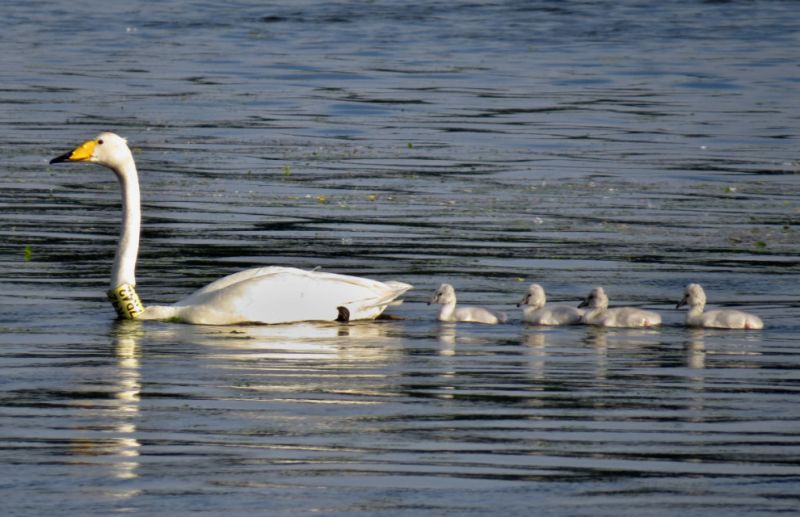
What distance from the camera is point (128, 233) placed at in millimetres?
14188

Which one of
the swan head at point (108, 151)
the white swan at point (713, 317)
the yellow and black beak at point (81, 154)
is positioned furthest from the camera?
Result: the swan head at point (108, 151)

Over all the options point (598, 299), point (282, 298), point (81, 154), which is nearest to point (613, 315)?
point (598, 299)

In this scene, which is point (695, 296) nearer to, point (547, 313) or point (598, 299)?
point (598, 299)

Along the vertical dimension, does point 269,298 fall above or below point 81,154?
below

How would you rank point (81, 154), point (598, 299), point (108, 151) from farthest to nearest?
point (108, 151)
point (81, 154)
point (598, 299)

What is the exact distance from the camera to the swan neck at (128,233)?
1388 cm

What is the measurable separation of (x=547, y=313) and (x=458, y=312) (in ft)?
2.02

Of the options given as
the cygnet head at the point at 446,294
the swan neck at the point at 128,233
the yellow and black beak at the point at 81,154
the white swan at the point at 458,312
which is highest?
the yellow and black beak at the point at 81,154

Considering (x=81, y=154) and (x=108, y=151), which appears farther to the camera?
(x=108, y=151)

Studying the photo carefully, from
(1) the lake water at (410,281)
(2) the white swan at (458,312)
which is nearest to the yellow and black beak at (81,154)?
(1) the lake water at (410,281)

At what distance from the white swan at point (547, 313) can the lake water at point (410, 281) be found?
148mm

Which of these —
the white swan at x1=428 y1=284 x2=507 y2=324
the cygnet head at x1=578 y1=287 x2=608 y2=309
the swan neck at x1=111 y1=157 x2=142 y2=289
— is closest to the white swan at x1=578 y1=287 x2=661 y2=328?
the cygnet head at x1=578 y1=287 x2=608 y2=309

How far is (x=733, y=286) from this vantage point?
1525 cm

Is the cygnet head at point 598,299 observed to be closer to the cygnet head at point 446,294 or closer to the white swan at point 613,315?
the white swan at point 613,315
